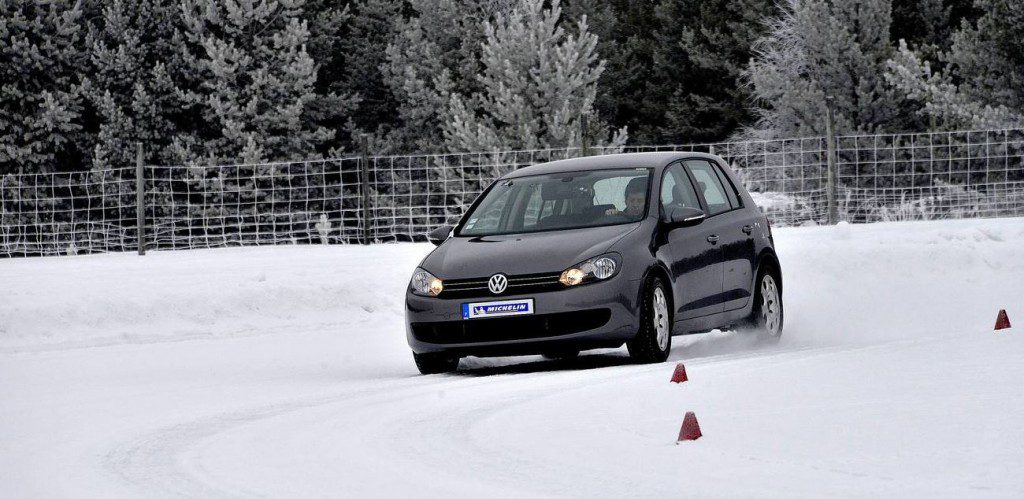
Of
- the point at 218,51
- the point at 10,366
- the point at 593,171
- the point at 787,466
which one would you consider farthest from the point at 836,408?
the point at 218,51

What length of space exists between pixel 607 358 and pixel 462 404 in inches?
125

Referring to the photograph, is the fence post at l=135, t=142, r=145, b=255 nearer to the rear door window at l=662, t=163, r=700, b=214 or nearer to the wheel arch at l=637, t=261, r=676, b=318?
the rear door window at l=662, t=163, r=700, b=214

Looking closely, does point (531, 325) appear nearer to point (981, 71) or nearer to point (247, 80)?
point (981, 71)

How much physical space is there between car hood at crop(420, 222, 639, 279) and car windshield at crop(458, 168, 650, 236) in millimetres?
282

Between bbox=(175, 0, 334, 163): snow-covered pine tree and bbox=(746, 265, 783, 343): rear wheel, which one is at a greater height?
bbox=(175, 0, 334, 163): snow-covered pine tree

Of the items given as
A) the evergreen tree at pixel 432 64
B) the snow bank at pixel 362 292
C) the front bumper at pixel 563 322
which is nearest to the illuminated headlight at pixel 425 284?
the front bumper at pixel 563 322

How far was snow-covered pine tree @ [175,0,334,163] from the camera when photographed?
145ft

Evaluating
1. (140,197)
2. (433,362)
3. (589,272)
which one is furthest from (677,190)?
(140,197)

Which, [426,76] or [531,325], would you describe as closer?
[531,325]

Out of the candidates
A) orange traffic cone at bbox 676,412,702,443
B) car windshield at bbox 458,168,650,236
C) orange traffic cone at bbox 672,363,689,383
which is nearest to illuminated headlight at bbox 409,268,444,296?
car windshield at bbox 458,168,650,236

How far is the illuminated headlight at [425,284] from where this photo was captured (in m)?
11.1

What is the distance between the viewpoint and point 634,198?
11750 mm

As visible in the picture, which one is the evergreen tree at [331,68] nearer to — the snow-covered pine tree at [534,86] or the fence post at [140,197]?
the snow-covered pine tree at [534,86]

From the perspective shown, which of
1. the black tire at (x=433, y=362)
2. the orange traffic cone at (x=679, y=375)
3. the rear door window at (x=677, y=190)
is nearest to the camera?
the orange traffic cone at (x=679, y=375)
